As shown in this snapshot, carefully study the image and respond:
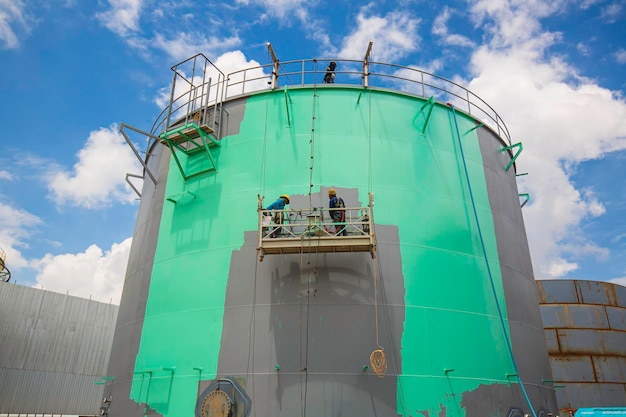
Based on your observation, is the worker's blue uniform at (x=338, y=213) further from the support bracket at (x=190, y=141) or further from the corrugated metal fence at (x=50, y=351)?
the corrugated metal fence at (x=50, y=351)

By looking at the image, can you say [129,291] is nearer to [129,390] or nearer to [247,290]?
[129,390]

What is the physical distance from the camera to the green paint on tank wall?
11.0 metres

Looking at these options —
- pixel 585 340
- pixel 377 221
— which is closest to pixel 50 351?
pixel 377 221

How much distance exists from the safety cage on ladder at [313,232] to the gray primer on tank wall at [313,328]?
507 millimetres

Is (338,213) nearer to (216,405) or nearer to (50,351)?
(216,405)

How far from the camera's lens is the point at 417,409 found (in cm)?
1016

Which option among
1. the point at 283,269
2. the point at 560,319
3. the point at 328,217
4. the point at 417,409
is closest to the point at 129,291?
the point at 283,269

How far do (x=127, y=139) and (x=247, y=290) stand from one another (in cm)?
672

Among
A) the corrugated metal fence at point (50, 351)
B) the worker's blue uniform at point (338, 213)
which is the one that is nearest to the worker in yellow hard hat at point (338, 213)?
the worker's blue uniform at point (338, 213)

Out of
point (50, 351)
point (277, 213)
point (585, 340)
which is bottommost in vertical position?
point (50, 351)

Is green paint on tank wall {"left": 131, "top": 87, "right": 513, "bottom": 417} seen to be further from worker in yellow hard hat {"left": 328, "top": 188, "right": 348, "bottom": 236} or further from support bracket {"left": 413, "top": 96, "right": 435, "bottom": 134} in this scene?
worker in yellow hard hat {"left": 328, "top": 188, "right": 348, "bottom": 236}

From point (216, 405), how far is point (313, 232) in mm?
4294

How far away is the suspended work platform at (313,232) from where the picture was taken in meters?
10.5

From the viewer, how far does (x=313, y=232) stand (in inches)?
428
